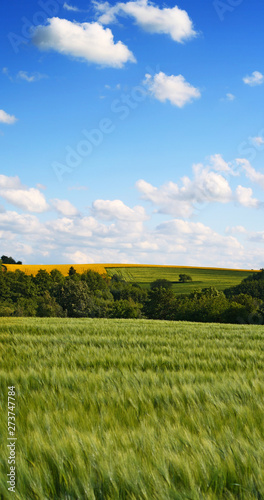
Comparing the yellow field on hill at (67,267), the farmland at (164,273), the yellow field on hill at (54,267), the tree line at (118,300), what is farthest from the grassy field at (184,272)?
the tree line at (118,300)

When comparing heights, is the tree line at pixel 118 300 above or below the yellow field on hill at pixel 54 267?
below

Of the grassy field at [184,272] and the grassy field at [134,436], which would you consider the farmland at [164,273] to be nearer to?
the grassy field at [184,272]

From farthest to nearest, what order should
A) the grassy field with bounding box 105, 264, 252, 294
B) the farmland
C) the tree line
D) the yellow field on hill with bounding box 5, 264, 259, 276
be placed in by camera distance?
the yellow field on hill with bounding box 5, 264, 259, 276 → the farmland → the grassy field with bounding box 105, 264, 252, 294 → the tree line

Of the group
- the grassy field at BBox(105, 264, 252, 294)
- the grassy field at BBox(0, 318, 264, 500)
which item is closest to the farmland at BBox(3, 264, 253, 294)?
the grassy field at BBox(105, 264, 252, 294)

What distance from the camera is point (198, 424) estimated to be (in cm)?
280

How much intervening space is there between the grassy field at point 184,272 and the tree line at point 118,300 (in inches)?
192

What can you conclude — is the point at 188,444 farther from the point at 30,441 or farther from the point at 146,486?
the point at 30,441

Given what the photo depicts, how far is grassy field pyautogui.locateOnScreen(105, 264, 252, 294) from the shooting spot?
95625 mm

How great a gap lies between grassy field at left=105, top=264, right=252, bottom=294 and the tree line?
16.0 feet

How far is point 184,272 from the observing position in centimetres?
10919

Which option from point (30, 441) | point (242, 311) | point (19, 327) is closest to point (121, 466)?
point (30, 441)

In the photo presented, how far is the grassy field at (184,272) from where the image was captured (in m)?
95.6

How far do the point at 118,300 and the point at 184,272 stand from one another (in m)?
30.3

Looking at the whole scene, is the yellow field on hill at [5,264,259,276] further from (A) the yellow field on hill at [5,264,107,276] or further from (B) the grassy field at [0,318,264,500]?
(B) the grassy field at [0,318,264,500]
